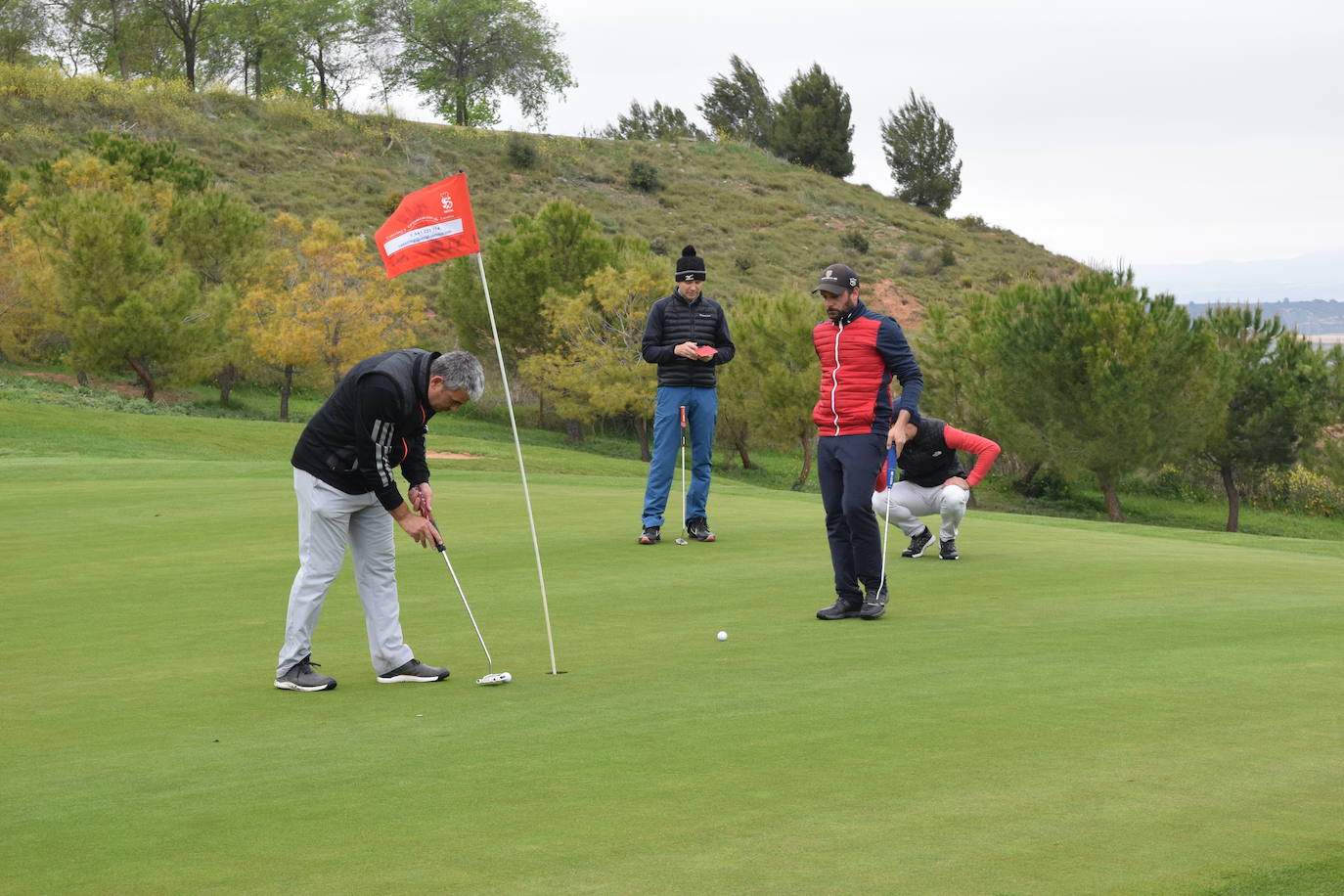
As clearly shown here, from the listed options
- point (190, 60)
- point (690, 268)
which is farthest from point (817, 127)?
point (690, 268)

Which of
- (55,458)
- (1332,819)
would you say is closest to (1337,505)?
(55,458)

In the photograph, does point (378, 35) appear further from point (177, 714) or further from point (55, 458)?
point (177, 714)

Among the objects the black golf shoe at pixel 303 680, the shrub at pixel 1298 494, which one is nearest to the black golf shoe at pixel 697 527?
the black golf shoe at pixel 303 680

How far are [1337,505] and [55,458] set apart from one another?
114 feet

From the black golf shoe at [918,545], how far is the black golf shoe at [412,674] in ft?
20.3

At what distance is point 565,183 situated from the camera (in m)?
81.9

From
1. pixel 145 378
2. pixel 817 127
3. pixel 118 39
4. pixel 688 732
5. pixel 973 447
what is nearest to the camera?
pixel 688 732

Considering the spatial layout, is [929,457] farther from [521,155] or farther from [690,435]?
[521,155]

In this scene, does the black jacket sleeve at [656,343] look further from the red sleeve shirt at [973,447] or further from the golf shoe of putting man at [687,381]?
the red sleeve shirt at [973,447]

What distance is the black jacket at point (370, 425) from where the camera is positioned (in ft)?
22.8

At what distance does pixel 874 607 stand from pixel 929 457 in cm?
375

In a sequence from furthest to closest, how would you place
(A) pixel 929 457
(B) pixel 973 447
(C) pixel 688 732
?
(A) pixel 929 457 → (B) pixel 973 447 → (C) pixel 688 732

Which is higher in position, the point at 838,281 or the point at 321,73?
the point at 321,73

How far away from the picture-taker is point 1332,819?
171 inches
